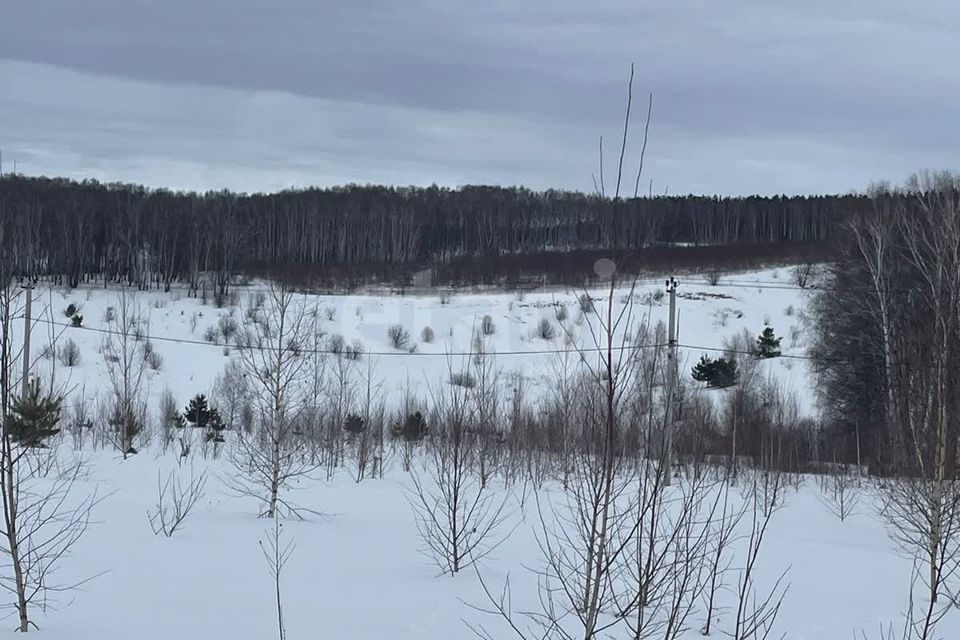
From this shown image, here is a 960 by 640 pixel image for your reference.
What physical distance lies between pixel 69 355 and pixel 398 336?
45.1 ft

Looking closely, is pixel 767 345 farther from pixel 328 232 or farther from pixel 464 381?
pixel 328 232

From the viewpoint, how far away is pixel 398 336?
40.2 metres

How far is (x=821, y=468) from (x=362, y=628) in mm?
19775

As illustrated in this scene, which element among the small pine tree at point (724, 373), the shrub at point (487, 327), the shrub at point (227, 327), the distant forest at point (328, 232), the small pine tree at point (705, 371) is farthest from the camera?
the distant forest at point (328, 232)

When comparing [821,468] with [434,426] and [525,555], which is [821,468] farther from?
[525,555]

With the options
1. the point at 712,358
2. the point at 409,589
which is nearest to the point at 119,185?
the point at 712,358

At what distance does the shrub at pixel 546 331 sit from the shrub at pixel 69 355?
20157mm

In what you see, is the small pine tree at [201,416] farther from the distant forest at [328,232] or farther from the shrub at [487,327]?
the distant forest at [328,232]

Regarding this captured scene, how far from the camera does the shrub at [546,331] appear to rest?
136 ft

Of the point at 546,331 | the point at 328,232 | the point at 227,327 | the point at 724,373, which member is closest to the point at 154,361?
the point at 227,327

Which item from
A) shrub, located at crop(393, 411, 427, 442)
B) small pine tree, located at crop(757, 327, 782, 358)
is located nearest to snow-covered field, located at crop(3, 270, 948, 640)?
shrub, located at crop(393, 411, 427, 442)

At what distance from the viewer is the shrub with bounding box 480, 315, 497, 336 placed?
134 feet

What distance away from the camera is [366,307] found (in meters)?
45.7

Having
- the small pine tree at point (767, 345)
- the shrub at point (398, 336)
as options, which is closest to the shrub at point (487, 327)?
the shrub at point (398, 336)
